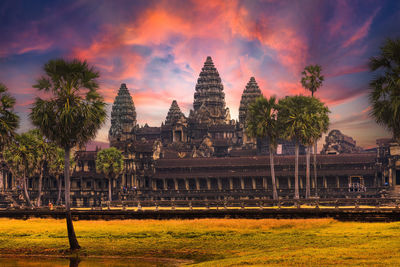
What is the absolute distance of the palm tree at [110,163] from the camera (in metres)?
106

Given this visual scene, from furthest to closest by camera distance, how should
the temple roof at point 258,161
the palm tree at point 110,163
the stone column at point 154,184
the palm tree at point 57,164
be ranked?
the stone column at point 154,184
the temple roof at point 258,161
the palm tree at point 110,163
the palm tree at point 57,164

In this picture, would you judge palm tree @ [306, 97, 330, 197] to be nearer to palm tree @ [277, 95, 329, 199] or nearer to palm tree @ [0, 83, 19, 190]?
palm tree @ [277, 95, 329, 199]

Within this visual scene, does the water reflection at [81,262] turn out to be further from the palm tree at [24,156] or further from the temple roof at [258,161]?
the temple roof at [258,161]

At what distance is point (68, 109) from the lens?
41375 mm

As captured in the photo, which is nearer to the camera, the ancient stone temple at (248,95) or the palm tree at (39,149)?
the palm tree at (39,149)

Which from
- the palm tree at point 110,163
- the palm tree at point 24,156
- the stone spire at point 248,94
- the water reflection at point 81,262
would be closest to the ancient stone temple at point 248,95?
the stone spire at point 248,94

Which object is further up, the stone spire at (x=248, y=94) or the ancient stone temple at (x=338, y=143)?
the stone spire at (x=248, y=94)

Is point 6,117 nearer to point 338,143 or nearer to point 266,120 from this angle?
point 266,120

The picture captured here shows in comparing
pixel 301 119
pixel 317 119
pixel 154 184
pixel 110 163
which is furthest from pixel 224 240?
pixel 154 184

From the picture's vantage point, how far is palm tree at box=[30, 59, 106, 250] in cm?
4172

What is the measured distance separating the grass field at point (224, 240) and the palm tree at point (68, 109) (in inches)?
185

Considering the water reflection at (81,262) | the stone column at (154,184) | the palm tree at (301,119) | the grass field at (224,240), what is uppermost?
the palm tree at (301,119)

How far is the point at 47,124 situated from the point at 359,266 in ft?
84.2

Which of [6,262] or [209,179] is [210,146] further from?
[6,262]
